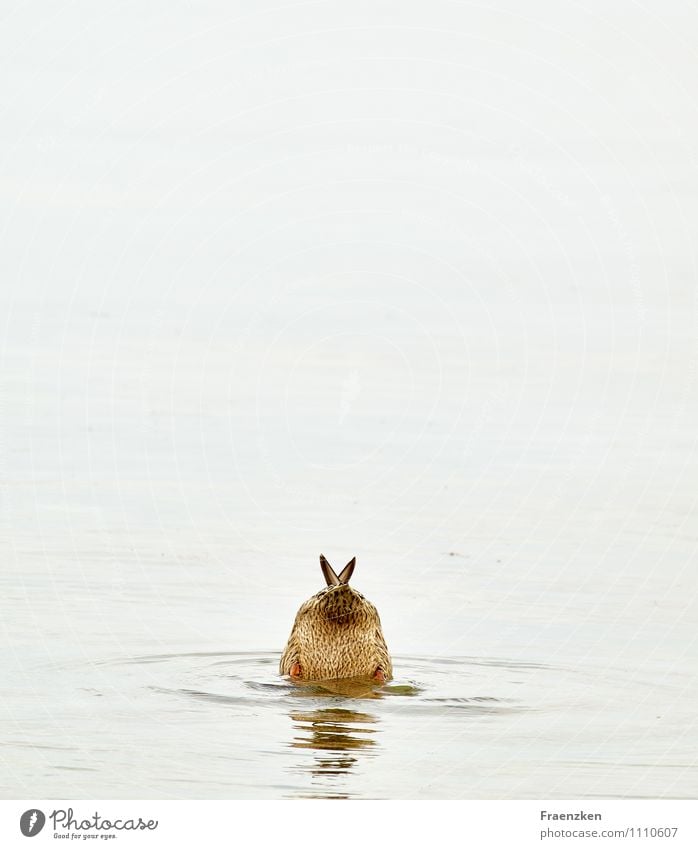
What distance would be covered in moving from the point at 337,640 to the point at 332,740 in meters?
2.26

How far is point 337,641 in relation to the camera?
45.9ft

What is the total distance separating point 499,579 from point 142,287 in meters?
14.8

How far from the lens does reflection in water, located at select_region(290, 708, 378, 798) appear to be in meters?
10.9

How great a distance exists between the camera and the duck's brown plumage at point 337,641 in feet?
45.4

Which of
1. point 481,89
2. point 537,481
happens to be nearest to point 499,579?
point 537,481

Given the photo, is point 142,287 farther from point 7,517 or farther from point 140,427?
point 7,517
